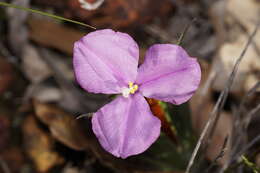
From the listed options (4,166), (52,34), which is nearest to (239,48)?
(52,34)

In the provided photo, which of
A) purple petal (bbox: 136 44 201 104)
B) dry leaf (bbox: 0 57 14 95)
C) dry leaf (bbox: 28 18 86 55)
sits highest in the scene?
purple petal (bbox: 136 44 201 104)

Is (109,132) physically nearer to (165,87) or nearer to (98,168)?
(165,87)

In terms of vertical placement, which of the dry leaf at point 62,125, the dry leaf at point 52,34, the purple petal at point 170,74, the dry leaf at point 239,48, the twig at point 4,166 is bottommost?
the twig at point 4,166

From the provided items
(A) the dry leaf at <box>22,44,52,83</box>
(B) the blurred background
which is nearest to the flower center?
(B) the blurred background

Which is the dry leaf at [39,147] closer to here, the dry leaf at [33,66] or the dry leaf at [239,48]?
the dry leaf at [33,66]

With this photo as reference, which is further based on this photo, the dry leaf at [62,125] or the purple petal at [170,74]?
the dry leaf at [62,125]

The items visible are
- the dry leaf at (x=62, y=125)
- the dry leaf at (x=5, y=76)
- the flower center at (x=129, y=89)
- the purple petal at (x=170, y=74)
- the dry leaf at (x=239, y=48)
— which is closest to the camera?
the purple petal at (x=170, y=74)

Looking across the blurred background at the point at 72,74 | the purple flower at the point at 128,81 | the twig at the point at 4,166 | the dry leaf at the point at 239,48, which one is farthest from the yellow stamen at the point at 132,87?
the twig at the point at 4,166

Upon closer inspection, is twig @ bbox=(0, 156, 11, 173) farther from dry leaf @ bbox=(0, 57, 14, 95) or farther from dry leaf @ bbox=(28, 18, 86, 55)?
dry leaf @ bbox=(28, 18, 86, 55)
